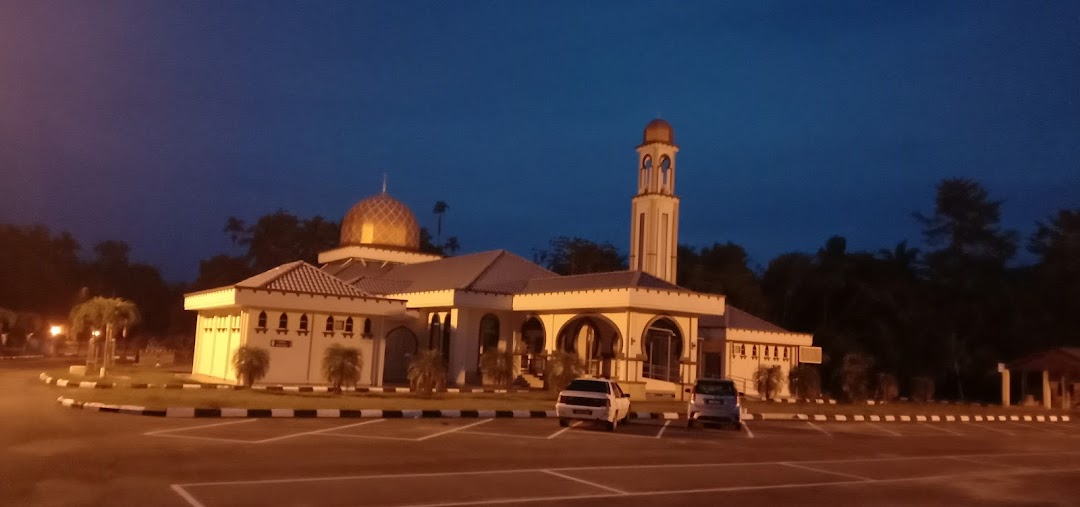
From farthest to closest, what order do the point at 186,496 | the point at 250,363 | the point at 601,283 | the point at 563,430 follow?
the point at 601,283 → the point at 250,363 → the point at 563,430 → the point at 186,496

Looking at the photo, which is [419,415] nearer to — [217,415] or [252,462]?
[217,415]

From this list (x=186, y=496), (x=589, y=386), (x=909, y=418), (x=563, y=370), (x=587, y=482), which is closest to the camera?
(x=186, y=496)

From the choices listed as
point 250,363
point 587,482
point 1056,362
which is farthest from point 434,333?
point 587,482

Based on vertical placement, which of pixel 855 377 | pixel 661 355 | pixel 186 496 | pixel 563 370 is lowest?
pixel 186 496

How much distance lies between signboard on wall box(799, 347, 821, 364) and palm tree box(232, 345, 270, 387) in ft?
85.0

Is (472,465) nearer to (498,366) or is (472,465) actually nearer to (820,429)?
(820,429)

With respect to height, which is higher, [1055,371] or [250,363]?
[1055,371]

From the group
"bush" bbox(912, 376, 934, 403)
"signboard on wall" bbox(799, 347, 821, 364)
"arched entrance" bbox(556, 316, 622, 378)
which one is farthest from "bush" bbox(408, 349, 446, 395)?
"bush" bbox(912, 376, 934, 403)

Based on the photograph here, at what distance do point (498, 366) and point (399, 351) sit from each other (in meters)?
10.6

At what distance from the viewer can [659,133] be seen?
48062 millimetres

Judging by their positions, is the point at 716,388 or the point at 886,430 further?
the point at 886,430

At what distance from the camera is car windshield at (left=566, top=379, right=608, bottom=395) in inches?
827

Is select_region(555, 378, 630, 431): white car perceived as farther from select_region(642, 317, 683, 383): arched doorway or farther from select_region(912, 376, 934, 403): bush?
select_region(912, 376, 934, 403): bush

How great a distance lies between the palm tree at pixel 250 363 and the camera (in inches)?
1115
